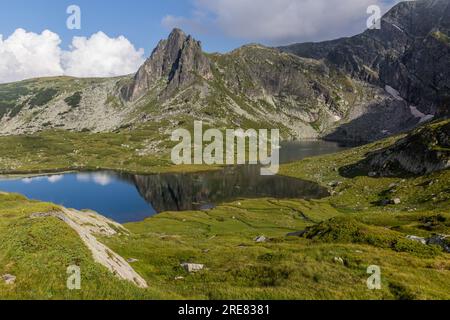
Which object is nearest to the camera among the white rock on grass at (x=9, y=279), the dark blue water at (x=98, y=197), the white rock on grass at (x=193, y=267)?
the white rock on grass at (x=9, y=279)

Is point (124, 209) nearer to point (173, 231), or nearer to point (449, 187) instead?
point (173, 231)

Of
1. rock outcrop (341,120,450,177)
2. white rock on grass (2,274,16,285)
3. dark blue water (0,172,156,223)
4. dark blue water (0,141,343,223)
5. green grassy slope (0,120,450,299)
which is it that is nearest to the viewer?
white rock on grass (2,274,16,285)

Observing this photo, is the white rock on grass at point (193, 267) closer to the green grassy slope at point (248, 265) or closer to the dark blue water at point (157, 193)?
the green grassy slope at point (248, 265)

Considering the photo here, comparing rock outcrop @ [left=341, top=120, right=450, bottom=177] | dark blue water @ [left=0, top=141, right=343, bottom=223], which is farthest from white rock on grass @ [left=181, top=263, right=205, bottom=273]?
rock outcrop @ [left=341, top=120, right=450, bottom=177]

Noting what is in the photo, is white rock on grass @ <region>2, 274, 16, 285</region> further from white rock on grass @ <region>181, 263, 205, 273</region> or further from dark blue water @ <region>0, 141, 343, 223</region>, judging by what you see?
dark blue water @ <region>0, 141, 343, 223</region>

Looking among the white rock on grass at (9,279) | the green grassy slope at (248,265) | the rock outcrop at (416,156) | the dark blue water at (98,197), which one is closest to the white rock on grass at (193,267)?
the green grassy slope at (248,265)

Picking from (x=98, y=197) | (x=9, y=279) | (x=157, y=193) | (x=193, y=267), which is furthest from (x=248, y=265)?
(x=157, y=193)

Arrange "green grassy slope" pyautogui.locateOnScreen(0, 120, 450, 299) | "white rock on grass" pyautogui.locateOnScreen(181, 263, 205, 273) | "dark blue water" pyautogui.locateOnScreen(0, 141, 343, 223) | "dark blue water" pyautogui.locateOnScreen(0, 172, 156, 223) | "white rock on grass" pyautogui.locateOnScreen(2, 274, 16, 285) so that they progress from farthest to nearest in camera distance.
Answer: "dark blue water" pyautogui.locateOnScreen(0, 141, 343, 223), "dark blue water" pyautogui.locateOnScreen(0, 172, 156, 223), "white rock on grass" pyautogui.locateOnScreen(181, 263, 205, 273), "green grassy slope" pyautogui.locateOnScreen(0, 120, 450, 299), "white rock on grass" pyautogui.locateOnScreen(2, 274, 16, 285)

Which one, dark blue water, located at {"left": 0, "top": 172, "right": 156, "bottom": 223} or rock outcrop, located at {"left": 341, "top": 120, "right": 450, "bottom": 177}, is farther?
dark blue water, located at {"left": 0, "top": 172, "right": 156, "bottom": 223}

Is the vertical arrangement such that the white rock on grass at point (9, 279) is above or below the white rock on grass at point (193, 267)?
above

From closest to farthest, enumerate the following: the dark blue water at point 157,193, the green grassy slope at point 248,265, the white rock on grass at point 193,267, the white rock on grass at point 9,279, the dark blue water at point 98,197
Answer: the white rock on grass at point 9,279, the green grassy slope at point 248,265, the white rock on grass at point 193,267, the dark blue water at point 98,197, the dark blue water at point 157,193
